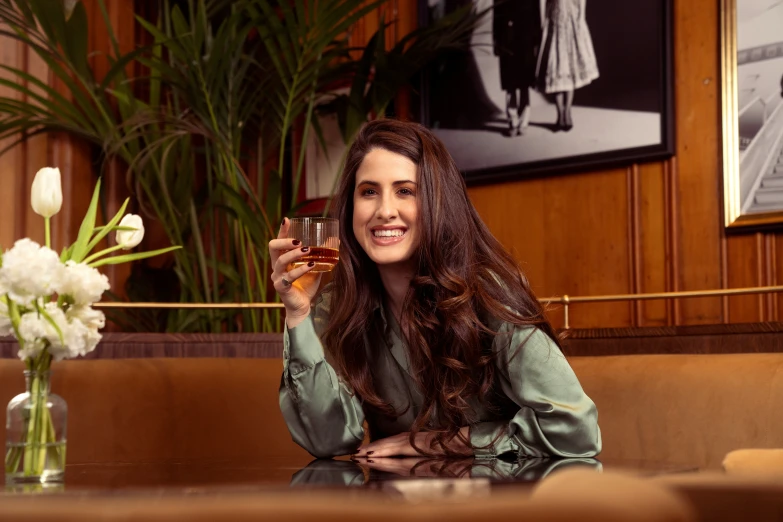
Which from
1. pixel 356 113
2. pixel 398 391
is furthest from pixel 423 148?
pixel 356 113

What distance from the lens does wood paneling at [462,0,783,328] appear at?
317 cm

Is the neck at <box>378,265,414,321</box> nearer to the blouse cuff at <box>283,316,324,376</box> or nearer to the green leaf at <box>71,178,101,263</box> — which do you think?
the blouse cuff at <box>283,316,324,376</box>

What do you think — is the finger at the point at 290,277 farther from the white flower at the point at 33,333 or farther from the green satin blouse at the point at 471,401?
the white flower at the point at 33,333

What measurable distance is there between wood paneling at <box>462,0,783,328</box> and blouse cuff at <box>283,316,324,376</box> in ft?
4.81

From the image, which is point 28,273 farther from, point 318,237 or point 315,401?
point 315,401

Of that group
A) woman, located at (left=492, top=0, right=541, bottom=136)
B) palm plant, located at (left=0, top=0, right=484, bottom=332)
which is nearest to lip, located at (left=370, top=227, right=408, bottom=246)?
palm plant, located at (left=0, top=0, right=484, bottom=332)

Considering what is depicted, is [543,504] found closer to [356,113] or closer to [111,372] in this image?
[111,372]

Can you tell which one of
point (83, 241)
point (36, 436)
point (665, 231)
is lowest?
point (36, 436)

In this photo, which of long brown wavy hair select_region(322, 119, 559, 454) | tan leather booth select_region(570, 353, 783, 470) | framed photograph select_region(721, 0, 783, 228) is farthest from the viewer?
framed photograph select_region(721, 0, 783, 228)

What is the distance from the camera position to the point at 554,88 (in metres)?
3.56

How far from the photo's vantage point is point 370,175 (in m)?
1.96

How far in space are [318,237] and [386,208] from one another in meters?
0.34

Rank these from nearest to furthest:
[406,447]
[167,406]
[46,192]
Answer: [46,192] → [406,447] → [167,406]

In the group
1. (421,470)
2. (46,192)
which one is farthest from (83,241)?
(421,470)
